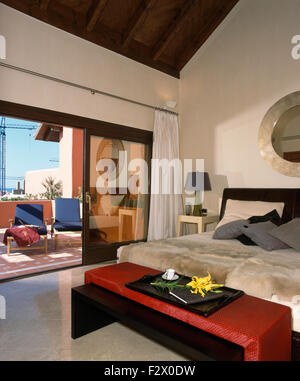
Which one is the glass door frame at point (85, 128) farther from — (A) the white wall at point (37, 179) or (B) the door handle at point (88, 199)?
(A) the white wall at point (37, 179)

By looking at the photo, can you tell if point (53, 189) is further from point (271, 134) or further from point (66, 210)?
point (271, 134)

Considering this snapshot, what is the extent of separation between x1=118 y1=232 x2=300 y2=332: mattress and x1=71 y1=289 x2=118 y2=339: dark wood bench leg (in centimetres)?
56

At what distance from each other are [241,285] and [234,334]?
22.2 inches

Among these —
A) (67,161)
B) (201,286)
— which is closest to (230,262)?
(201,286)

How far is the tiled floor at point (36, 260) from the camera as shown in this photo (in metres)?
3.66

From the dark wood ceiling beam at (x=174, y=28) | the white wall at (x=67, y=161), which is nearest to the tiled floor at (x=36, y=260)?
the white wall at (x=67, y=161)

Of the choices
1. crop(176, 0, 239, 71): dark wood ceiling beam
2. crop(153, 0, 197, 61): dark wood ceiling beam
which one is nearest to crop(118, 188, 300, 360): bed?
crop(153, 0, 197, 61): dark wood ceiling beam

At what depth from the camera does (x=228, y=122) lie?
4434 mm

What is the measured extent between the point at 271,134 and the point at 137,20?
243cm

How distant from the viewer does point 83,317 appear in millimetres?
2039
